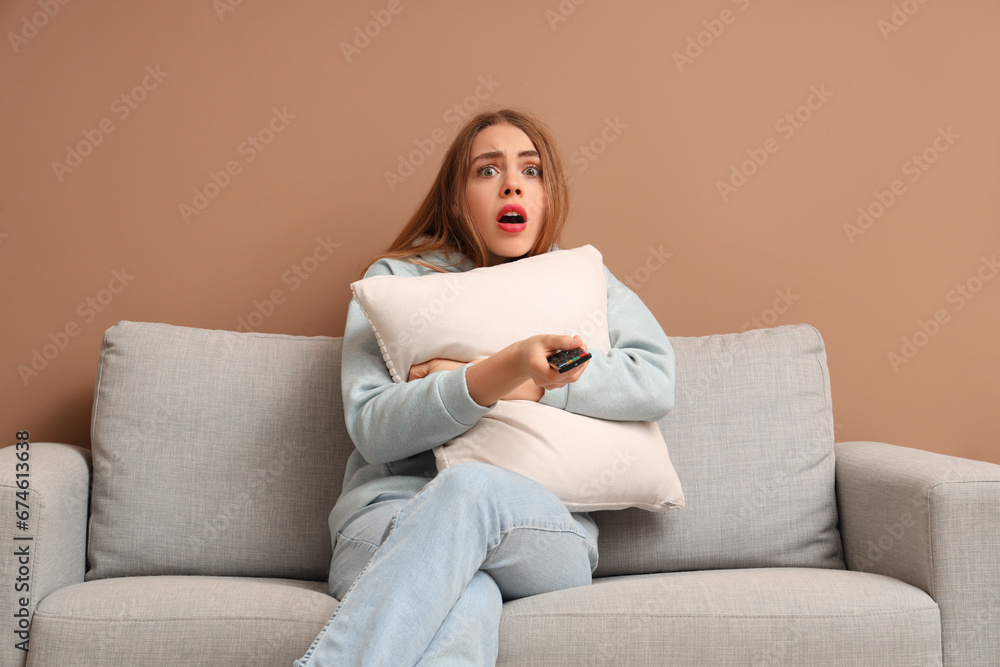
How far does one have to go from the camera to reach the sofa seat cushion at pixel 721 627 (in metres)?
1.04

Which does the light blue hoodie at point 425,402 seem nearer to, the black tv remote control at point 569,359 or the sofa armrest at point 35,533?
the black tv remote control at point 569,359

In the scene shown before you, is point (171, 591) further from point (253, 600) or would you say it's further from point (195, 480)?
point (195, 480)

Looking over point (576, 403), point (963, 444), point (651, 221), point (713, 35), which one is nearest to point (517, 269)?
point (576, 403)

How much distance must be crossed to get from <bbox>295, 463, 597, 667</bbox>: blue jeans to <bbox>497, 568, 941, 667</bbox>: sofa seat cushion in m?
0.05

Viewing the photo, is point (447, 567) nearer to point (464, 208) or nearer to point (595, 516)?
point (595, 516)

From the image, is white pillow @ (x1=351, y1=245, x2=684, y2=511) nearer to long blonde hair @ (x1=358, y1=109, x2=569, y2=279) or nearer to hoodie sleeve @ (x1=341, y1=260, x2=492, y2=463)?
hoodie sleeve @ (x1=341, y1=260, x2=492, y2=463)

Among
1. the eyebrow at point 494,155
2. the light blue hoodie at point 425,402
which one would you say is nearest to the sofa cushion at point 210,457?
the light blue hoodie at point 425,402

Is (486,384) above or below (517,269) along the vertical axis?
below

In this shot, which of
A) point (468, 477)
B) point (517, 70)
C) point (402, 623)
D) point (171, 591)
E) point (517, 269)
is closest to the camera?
point (402, 623)

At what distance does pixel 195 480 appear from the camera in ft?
4.68

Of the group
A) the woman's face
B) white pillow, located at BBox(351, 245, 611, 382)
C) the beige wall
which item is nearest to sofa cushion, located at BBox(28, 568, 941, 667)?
white pillow, located at BBox(351, 245, 611, 382)

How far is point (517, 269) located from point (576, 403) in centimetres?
28

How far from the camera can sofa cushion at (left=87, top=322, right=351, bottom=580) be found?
1.40 metres

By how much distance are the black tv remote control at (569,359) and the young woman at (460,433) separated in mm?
16
